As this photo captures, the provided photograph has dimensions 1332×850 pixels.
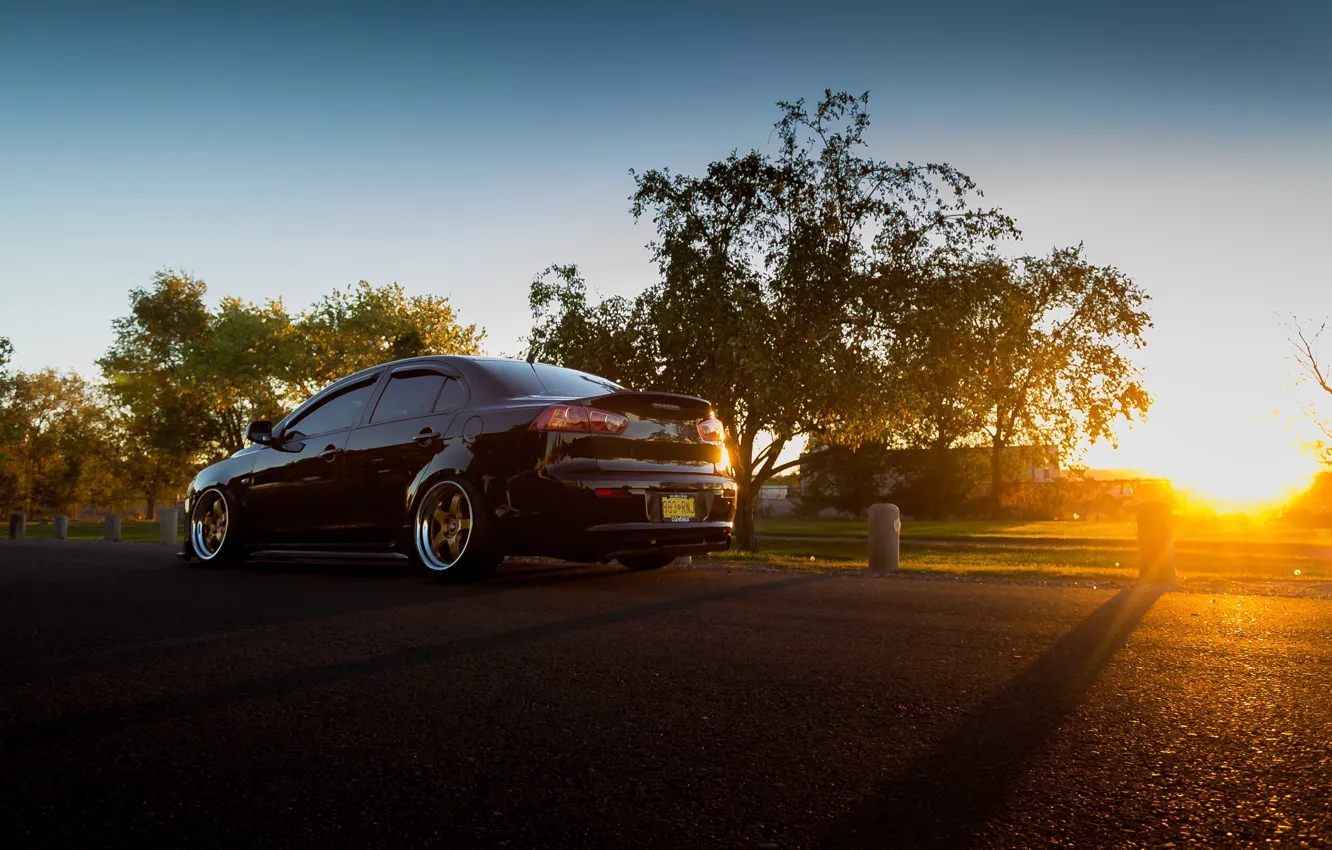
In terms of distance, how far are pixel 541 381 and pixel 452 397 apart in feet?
2.32

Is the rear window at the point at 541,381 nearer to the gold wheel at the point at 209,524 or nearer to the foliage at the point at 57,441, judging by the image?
the gold wheel at the point at 209,524

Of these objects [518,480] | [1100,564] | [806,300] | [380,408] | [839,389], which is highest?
[806,300]

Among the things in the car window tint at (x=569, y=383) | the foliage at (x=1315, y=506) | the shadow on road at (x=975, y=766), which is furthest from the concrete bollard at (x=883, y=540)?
the foliage at (x=1315, y=506)

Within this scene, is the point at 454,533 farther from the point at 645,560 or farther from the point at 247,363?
the point at 247,363

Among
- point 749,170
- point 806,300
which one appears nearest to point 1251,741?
point 806,300

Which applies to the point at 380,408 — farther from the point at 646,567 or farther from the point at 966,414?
the point at 966,414

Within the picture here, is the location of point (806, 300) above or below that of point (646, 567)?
above

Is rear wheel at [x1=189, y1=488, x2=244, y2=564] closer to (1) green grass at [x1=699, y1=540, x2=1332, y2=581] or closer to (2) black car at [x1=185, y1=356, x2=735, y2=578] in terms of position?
(2) black car at [x1=185, y1=356, x2=735, y2=578]

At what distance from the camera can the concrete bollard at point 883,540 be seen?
9984mm

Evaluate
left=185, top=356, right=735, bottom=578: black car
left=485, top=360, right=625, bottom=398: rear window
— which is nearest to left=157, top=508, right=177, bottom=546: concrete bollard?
left=185, top=356, right=735, bottom=578: black car

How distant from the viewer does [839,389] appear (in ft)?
58.7

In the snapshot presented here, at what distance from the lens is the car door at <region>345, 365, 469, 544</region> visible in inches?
307

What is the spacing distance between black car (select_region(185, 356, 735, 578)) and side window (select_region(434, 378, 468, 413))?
0.04 ft

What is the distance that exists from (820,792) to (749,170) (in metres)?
18.6
